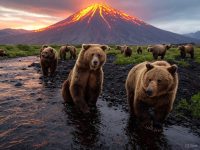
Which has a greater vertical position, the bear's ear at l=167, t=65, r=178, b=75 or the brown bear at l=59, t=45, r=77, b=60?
the bear's ear at l=167, t=65, r=178, b=75

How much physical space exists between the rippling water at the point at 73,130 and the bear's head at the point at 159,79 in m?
1.32

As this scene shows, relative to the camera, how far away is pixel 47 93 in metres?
12.6

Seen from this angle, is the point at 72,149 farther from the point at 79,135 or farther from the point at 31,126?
the point at 31,126

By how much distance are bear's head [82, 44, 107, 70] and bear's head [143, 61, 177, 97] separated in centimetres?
172

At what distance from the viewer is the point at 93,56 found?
8.80 m

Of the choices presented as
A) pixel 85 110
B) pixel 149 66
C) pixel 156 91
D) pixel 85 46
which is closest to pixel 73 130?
pixel 85 110

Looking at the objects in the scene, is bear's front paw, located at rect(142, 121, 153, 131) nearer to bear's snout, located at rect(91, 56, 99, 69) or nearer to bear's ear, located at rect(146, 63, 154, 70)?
bear's ear, located at rect(146, 63, 154, 70)

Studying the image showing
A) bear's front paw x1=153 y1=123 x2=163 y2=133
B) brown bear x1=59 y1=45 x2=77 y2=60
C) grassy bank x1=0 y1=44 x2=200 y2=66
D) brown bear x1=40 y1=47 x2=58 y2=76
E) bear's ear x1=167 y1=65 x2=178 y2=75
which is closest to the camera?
bear's ear x1=167 y1=65 x2=178 y2=75

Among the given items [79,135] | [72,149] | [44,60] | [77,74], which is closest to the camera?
[72,149]

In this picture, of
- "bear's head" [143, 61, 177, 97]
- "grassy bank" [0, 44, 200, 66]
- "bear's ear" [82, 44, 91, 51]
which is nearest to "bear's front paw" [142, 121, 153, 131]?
"bear's head" [143, 61, 177, 97]

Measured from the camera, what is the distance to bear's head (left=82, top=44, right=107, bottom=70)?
8656 millimetres

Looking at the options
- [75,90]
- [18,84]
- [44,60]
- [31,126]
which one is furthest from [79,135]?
[44,60]

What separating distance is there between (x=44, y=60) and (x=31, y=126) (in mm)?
10037

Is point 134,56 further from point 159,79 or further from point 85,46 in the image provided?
point 159,79
